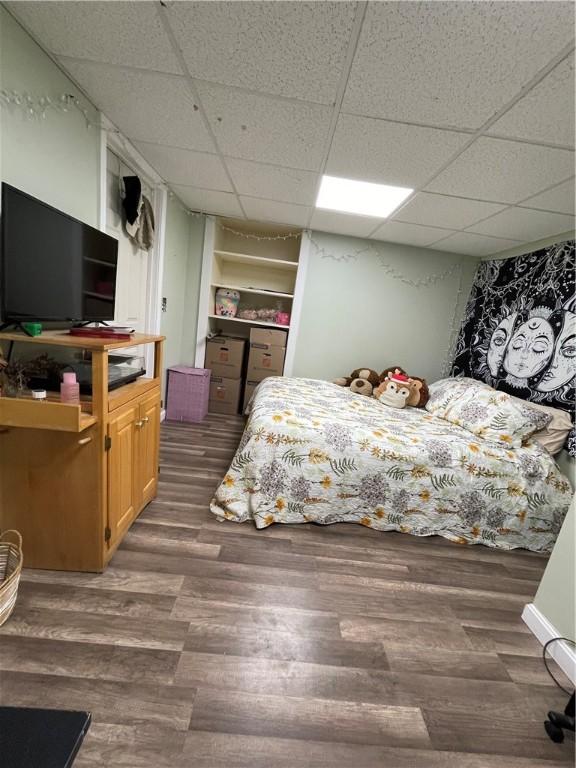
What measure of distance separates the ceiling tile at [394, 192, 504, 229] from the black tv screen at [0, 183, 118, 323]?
7.00 feet

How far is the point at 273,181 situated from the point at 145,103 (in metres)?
0.94

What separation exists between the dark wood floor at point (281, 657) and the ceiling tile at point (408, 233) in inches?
105

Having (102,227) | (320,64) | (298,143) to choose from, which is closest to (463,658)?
(320,64)

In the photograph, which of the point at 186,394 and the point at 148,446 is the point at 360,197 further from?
the point at 186,394

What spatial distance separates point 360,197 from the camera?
2.49 metres

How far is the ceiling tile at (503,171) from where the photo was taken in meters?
1.62

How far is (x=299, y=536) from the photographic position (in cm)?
194

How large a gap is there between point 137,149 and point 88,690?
2.84 m

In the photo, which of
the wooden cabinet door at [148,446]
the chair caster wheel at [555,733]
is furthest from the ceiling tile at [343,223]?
the chair caster wheel at [555,733]

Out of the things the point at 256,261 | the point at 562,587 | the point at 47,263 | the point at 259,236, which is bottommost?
the point at 562,587

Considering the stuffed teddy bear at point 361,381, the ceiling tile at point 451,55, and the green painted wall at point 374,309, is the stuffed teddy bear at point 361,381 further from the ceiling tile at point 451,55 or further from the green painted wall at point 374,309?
the ceiling tile at point 451,55

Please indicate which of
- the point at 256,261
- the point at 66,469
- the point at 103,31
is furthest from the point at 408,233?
the point at 66,469

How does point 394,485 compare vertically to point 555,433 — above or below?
below

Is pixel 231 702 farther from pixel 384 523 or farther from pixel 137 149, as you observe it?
pixel 137 149
